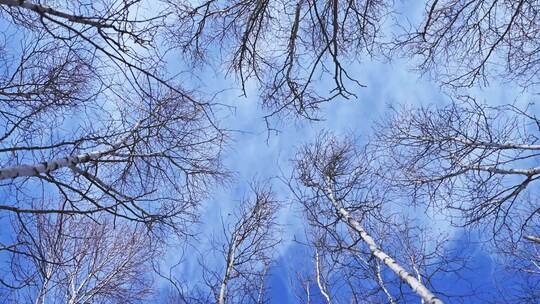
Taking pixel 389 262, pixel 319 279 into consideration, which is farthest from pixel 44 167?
pixel 319 279

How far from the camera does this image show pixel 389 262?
4418mm

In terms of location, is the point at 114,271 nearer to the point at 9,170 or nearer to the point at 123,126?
the point at 123,126

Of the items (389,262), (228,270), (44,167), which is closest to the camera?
(44,167)

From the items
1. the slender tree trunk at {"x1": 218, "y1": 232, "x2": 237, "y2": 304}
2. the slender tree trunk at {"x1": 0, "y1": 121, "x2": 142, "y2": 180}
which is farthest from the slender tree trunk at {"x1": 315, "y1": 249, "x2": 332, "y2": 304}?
the slender tree trunk at {"x1": 0, "y1": 121, "x2": 142, "y2": 180}

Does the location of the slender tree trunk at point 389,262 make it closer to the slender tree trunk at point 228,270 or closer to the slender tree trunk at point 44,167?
the slender tree trunk at point 228,270

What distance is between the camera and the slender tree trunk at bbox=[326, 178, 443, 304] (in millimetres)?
3556

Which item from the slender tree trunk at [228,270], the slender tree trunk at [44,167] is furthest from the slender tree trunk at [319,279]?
the slender tree trunk at [44,167]

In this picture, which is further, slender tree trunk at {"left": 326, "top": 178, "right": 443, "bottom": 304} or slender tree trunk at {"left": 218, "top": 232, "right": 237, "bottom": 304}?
slender tree trunk at {"left": 218, "top": 232, "right": 237, "bottom": 304}

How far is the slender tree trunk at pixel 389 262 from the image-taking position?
356cm

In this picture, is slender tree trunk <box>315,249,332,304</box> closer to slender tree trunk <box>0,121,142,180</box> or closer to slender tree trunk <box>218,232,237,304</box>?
slender tree trunk <box>218,232,237,304</box>

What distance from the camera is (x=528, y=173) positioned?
13.6 ft

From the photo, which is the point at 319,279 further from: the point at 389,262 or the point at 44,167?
the point at 44,167

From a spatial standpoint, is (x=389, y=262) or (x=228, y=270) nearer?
(x=389, y=262)

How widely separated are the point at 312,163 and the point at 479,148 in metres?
3.50
